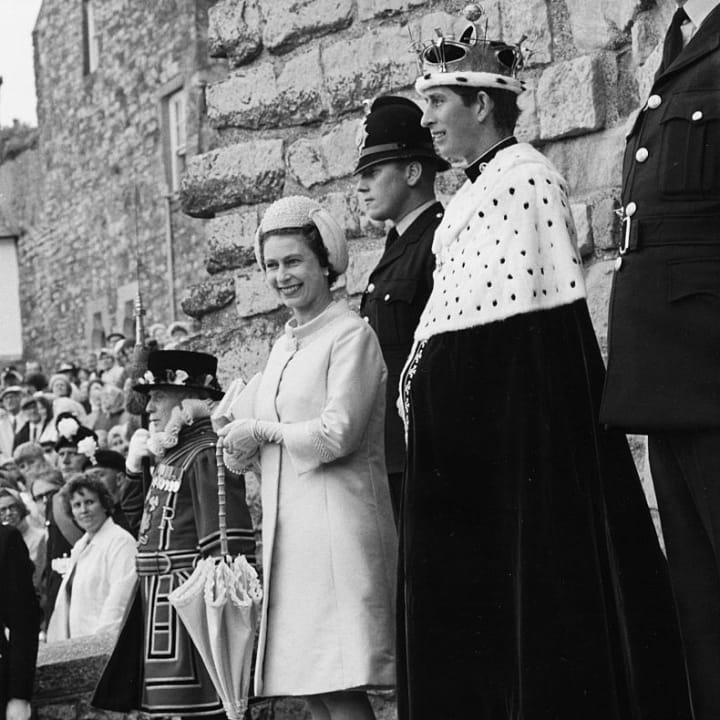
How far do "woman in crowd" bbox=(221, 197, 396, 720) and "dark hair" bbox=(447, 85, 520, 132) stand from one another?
85 centimetres

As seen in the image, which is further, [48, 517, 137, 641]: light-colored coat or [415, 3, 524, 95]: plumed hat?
[48, 517, 137, 641]: light-colored coat

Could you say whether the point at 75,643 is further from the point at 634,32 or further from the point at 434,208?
the point at 634,32

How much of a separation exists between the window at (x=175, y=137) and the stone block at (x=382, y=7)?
48.7 feet

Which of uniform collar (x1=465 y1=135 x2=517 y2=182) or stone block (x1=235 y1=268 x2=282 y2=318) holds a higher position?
uniform collar (x1=465 y1=135 x2=517 y2=182)

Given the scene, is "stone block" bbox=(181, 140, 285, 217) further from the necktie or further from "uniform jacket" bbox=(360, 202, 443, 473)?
"uniform jacket" bbox=(360, 202, 443, 473)

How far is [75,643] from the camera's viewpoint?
22.0ft

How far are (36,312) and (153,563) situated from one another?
22.3 meters

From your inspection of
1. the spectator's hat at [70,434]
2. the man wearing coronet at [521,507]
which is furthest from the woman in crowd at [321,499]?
the spectator's hat at [70,434]

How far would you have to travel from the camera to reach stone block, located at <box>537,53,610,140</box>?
5.35 m

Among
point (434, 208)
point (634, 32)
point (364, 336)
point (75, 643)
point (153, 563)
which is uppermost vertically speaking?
→ point (634, 32)

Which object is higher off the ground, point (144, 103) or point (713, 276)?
point (144, 103)

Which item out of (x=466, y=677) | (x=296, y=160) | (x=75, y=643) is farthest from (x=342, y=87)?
(x=466, y=677)

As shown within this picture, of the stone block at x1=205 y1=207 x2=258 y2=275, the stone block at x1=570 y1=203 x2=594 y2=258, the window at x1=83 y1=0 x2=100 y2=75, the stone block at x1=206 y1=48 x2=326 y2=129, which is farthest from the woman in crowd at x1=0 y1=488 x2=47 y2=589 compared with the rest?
the window at x1=83 y1=0 x2=100 y2=75

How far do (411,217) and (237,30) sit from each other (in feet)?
6.26
